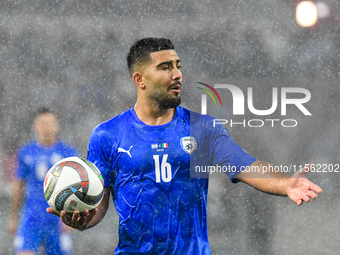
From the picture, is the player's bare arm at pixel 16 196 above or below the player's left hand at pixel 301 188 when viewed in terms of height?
below

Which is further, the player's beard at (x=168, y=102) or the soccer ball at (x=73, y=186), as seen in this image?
the player's beard at (x=168, y=102)

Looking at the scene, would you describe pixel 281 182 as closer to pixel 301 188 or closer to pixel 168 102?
pixel 301 188

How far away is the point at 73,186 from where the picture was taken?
3.39 m

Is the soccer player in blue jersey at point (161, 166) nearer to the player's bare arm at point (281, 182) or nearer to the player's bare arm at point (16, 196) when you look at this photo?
the player's bare arm at point (281, 182)

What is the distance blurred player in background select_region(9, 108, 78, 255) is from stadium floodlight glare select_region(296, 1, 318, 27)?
6.81 meters

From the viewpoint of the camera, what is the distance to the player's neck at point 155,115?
3914 millimetres

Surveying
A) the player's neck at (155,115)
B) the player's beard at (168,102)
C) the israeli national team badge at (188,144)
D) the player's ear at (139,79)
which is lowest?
the israeli national team badge at (188,144)

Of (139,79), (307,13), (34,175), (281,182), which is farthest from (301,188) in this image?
(307,13)

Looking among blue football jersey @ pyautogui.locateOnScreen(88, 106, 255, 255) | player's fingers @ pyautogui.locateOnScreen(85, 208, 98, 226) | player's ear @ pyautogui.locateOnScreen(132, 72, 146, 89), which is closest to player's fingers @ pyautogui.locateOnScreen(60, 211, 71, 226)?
player's fingers @ pyautogui.locateOnScreen(85, 208, 98, 226)

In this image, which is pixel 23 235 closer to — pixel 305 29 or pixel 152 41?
pixel 152 41

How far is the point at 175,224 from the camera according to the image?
3.56m

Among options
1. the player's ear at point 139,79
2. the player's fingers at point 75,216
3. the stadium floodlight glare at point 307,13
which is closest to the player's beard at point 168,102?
the player's ear at point 139,79

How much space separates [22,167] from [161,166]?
105 inches

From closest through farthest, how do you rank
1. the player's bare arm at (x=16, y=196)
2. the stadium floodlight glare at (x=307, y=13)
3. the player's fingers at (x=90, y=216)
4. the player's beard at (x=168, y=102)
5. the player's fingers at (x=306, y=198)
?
the player's fingers at (x=306, y=198) → the player's fingers at (x=90, y=216) → the player's beard at (x=168, y=102) → the player's bare arm at (x=16, y=196) → the stadium floodlight glare at (x=307, y=13)
